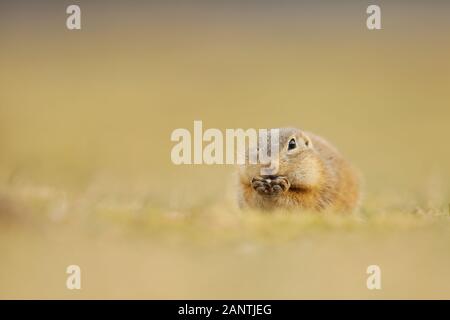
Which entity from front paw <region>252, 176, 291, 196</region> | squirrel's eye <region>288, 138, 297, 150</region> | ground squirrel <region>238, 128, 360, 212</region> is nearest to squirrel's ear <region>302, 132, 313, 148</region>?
ground squirrel <region>238, 128, 360, 212</region>

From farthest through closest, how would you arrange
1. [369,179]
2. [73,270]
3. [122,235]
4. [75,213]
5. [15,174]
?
[369,179], [15,174], [75,213], [122,235], [73,270]

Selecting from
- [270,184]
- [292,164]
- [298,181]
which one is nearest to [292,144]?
[292,164]

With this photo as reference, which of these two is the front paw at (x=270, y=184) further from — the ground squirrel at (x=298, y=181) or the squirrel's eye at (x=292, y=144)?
the squirrel's eye at (x=292, y=144)

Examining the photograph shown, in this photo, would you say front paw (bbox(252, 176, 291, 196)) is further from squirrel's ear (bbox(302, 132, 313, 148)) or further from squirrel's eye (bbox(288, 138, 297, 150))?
squirrel's ear (bbox(302, 132, 313, 148))

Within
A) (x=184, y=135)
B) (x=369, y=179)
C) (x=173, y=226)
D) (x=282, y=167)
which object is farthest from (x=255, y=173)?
(x=369, y=179)

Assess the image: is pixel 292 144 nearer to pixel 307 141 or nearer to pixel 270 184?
pixel 307 141

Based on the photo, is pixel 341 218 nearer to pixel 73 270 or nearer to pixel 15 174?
pixel 73 270

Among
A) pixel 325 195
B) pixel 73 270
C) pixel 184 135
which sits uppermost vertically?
pixel 184 135
